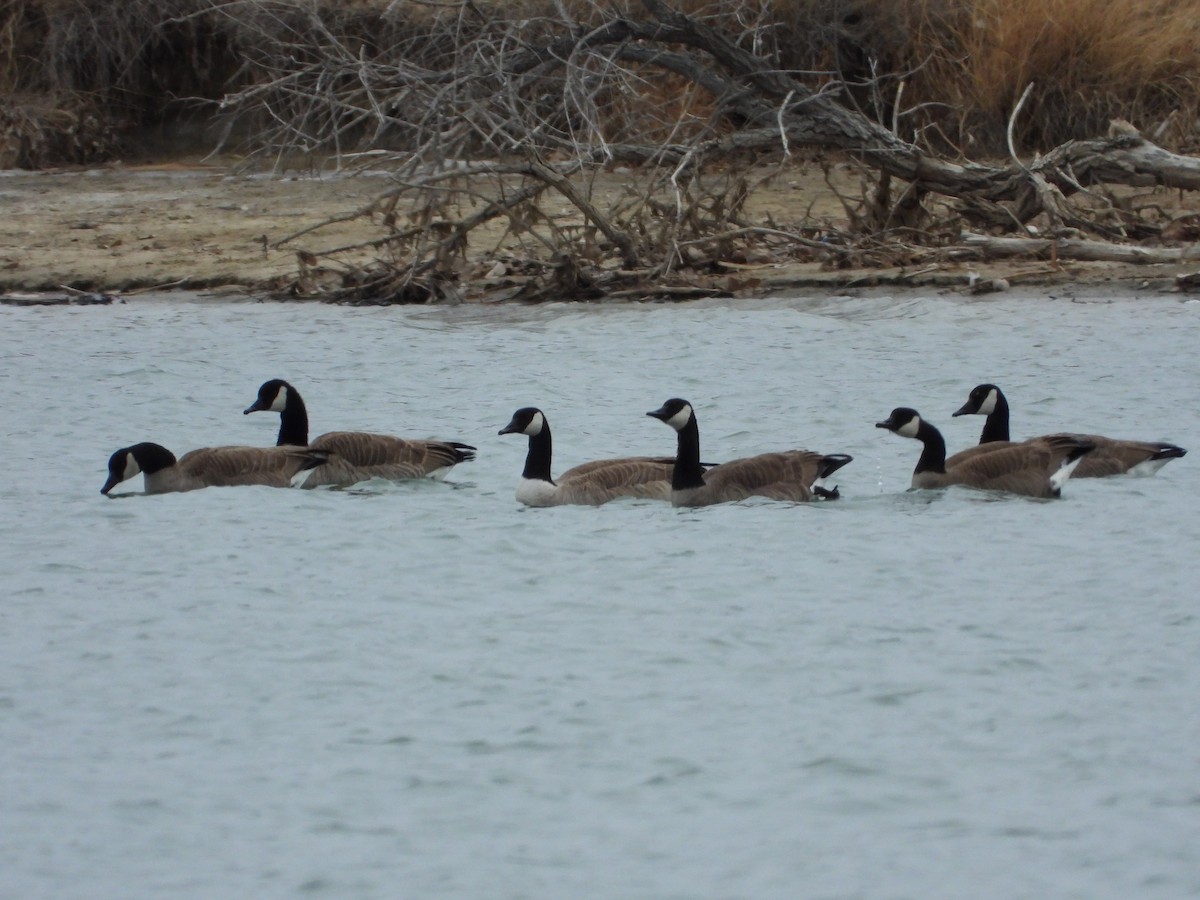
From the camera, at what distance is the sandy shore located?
1559cm

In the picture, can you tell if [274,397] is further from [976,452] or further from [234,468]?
[976,452]

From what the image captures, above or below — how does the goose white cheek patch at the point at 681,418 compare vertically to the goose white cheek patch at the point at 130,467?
above

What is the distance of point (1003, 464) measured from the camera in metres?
9.44

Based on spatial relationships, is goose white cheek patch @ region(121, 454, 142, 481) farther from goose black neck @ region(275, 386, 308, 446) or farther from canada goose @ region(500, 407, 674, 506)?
canada goose @ region(500, 407, 674, 506)

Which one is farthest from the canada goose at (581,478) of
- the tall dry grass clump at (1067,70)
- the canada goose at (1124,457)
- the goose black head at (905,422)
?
the tall dry grass clump at (1067,70)

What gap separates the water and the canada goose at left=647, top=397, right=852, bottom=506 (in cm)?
13

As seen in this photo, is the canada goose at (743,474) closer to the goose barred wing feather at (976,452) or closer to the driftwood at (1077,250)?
the goose barred wing feather at (976,452)

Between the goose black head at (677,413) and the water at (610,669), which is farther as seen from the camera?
the goose black head at (677,413)

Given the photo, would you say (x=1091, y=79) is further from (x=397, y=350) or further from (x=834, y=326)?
(x=397, y=350)

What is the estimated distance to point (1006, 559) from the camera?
797 cm

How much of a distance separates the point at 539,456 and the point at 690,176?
6.44 meters

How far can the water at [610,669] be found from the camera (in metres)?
4.88

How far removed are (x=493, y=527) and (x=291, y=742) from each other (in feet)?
11.2

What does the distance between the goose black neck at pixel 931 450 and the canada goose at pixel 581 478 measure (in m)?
1.46
